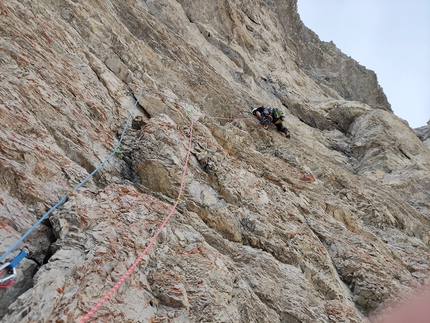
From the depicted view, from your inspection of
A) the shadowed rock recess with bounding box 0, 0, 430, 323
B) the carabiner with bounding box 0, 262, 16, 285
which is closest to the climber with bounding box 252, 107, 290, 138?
the shadowed rock recess with bounding box 0, 0, 430, 323

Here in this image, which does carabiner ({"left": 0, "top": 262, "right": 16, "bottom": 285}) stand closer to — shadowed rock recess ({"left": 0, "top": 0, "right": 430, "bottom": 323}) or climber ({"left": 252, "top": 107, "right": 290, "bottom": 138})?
shadowed rock recess ({"left": 0, "top": 0, "right": 430, "bottom": 323})

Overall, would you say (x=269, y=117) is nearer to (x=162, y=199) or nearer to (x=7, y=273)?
(x=162, y=199)

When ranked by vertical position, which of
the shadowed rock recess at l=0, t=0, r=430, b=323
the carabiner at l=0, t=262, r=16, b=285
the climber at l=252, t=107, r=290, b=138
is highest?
the climber at l=252, t=107, r=290, b=138

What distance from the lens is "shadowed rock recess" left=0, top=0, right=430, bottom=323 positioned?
402cm

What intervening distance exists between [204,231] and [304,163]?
7.06 meters

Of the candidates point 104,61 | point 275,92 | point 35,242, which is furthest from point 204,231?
point 275,92

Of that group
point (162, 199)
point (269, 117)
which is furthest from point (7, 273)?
point (269, 117)

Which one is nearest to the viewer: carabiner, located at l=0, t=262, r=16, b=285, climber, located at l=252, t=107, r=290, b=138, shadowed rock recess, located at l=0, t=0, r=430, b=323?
carabiner, located at l=0, t=262, r=16, b=285

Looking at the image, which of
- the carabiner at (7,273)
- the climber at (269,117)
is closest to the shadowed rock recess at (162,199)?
the carabiner at (7,273)

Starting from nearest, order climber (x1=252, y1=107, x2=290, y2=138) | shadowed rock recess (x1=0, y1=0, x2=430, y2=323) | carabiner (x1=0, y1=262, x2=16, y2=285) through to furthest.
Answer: carabiner (x1=0, y1=262, x2=16, y2=285) → shadowed rock recess (x1=0, y1=0, x2=430, y2=323) → climber (x1=252, y1=107, x2=290, y2=138)

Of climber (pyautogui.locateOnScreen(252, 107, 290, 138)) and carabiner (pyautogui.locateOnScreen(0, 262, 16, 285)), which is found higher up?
climber (pyautogui.locateOnScreen(252, 107, 290, 138))

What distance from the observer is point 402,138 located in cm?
1798

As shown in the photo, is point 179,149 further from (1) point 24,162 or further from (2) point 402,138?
(2) point 402,138

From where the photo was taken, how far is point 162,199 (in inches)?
238
